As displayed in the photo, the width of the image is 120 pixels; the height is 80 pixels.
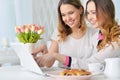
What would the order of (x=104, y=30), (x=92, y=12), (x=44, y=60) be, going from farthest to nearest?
(x=92, y=12) → (x=104, y=30) → (x=44, y=60)

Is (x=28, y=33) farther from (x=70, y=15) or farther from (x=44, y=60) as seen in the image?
(x=70, y=15)

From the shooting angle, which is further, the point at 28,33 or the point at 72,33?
the point at 72,33

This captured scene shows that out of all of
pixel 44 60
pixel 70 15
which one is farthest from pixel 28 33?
pixel 70 15

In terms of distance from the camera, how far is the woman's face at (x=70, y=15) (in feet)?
6.82

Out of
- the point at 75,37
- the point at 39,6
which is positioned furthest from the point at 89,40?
the point at 39,6

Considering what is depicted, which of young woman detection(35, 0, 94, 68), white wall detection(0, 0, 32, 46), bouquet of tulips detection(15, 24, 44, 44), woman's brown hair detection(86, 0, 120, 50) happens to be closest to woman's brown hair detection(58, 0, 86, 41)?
young woman detection(35, 0, 94, 68)

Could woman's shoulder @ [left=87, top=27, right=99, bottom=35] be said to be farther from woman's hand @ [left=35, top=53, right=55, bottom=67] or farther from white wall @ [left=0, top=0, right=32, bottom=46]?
white wall @ [left=0, top=0, right=32, bottom=46]

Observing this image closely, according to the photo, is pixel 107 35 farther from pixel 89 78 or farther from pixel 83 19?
pixel 89 78

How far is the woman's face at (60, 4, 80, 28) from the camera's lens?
208 centimetres

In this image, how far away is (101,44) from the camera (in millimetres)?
1868

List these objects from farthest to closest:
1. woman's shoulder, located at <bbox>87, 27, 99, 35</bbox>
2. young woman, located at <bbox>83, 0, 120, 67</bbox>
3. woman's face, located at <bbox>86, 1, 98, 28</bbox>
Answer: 1. woman's shoulder, located at <bbox>87, 27, 99, 35</bbox>
2. woman's face, located at <bbox>86, 1, 98, 28</bbox>
3. young woman, located at <bbox>83, 0, 120, 67</bbox>

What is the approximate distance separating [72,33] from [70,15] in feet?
0.54

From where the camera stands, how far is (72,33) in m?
2.18

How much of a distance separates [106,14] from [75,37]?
1.18 feet
